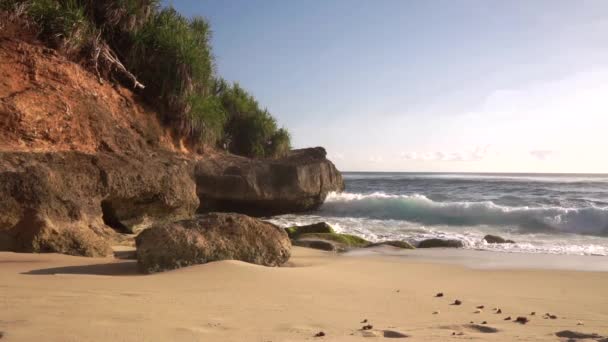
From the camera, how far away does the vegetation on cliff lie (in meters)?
10.8

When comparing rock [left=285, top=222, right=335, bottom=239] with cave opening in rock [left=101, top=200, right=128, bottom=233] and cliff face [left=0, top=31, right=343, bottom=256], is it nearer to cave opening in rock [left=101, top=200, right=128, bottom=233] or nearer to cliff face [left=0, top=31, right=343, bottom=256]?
cliff face [left=0, top=31, right=343, bottom=256]

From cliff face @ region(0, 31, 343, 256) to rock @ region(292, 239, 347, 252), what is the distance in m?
2.94

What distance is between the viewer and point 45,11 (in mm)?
10586

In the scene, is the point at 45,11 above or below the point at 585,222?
above

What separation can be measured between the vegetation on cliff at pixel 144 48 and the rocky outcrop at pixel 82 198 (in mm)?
2671

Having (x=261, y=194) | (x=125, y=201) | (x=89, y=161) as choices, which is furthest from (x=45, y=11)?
(x=261, y=194)

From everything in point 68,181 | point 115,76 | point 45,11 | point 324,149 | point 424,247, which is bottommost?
point 424,247

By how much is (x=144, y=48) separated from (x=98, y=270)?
30.3 ft

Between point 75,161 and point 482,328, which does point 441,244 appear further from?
point 75,161

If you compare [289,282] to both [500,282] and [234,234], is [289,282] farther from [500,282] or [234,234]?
[500,282]

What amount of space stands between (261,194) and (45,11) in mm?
8791

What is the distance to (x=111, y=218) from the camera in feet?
34.3

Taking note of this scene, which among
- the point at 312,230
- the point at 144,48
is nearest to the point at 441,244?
the point at 312,230

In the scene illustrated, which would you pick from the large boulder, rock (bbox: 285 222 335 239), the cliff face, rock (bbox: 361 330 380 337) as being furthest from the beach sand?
the large boulder
